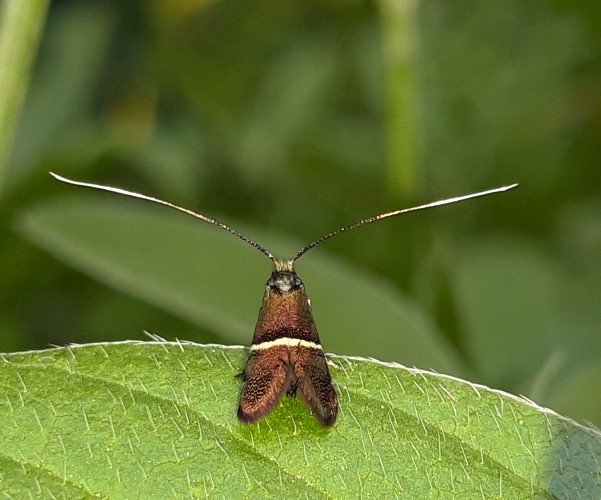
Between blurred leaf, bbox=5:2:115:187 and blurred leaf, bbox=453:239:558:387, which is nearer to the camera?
blurred leaf, bbox=453:239:558:387

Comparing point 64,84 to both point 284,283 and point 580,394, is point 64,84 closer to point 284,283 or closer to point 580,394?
point 284,283

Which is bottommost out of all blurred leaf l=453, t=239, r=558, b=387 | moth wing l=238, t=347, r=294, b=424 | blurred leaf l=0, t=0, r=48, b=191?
blurred leaf l=453, t=239, r=558, b=387

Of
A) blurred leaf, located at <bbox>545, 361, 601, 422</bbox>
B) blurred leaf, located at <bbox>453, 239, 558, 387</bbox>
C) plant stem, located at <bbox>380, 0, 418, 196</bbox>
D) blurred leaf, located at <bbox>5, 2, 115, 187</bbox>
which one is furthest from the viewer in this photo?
blurred leaf, located at <bbox>5, 2, 115, 187</bbox>

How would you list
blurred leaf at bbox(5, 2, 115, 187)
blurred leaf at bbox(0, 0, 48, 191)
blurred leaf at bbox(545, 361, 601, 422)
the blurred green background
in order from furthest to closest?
blurred leaf at bbox(5, 2, 115, 187)
the blurred green background
blurred leaf at bbox(0, 0, 48, 191)
blurred leaf at bbox(545, 361, 601, 422)

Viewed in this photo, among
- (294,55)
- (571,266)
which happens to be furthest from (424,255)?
(294,55)

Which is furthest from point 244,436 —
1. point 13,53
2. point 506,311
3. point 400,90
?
point 400,90

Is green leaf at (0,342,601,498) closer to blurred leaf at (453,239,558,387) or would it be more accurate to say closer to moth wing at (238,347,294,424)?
moth wing at (238,347,294,424)

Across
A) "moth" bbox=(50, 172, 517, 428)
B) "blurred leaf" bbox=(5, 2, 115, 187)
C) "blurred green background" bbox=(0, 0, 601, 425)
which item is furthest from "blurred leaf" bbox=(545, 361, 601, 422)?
"blurred leaf" bbox=(5, 2, 115, 187)

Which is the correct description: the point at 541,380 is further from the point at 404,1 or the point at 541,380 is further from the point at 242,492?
the point at 404,1
